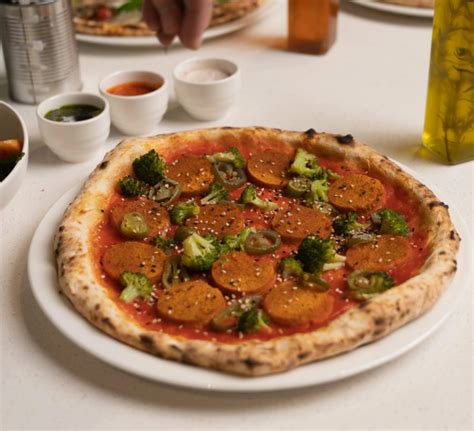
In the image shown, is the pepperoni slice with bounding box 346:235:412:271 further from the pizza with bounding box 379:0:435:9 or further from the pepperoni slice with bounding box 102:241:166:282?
the pizza with bounding box 379:0:435:9

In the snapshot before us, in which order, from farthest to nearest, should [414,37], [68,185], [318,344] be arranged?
→ [414,37] < [68,185] < [318,344]

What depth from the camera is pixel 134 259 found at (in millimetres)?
2697

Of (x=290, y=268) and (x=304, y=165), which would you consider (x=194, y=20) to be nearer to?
(x=304, y=165)

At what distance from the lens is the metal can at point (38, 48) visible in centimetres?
384

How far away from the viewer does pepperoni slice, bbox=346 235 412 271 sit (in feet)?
8.75

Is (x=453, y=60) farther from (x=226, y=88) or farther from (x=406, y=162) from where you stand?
(x=226, y=88)

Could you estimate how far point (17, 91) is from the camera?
4.14m

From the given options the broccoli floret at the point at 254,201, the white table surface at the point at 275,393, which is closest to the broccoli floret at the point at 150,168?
the broccoli floret at the point at 254,201

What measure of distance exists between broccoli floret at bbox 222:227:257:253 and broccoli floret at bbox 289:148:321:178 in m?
0.47

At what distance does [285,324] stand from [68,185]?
1540mm

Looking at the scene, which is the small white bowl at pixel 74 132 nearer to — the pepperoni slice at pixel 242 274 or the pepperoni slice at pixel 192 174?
the pepperoni slice at pixel 192 174

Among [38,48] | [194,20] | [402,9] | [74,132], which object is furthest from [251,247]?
[402,9]

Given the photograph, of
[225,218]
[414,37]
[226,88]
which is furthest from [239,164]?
[414,37]

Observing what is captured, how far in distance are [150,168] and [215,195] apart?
1.01 feet
